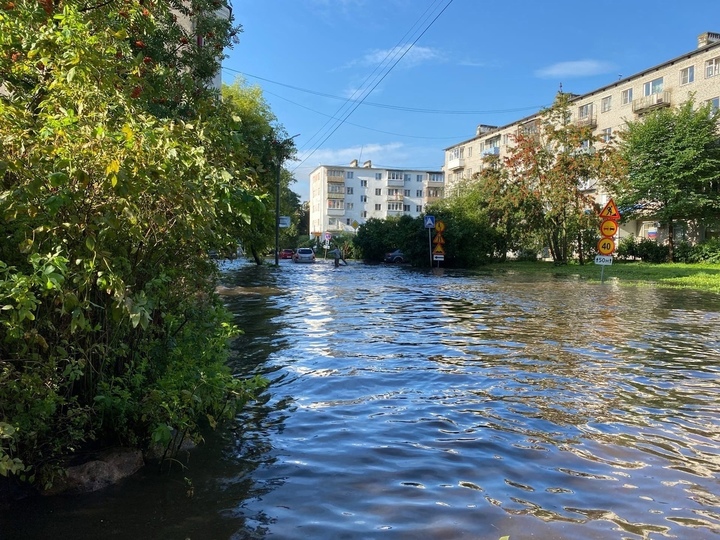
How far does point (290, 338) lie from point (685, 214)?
40929 millimetres

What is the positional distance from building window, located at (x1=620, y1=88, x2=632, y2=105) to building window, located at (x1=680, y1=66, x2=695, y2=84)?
20.4ft

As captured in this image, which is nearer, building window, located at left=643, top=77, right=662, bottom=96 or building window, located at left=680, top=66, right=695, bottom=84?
building window, located at left=680, top=66, right=695, bottom=84

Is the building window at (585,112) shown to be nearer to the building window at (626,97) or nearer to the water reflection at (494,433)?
the building window at (626,97)

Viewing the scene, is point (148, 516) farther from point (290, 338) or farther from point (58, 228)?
point (290, 338)

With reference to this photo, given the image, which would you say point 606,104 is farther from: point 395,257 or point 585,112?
point 395,257

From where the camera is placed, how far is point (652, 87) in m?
51.5

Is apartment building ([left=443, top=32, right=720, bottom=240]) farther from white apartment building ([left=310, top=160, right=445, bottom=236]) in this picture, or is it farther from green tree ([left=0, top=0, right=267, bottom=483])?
white apartment building ([left=310, top=160, right=445, bottom=236])

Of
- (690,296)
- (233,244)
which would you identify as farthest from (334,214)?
(233,244)

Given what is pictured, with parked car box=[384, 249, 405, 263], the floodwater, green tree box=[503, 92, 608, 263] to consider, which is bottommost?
the floodwater

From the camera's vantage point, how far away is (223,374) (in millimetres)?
4594

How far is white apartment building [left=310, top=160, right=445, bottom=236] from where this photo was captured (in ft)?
369

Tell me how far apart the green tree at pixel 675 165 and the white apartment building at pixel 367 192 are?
224 feet

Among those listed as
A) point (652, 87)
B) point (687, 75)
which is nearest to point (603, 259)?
point (687, 75)

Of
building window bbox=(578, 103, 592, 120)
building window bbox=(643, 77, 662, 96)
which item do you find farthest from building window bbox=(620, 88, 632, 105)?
building window bbox=(578, 103, 592, 120)
